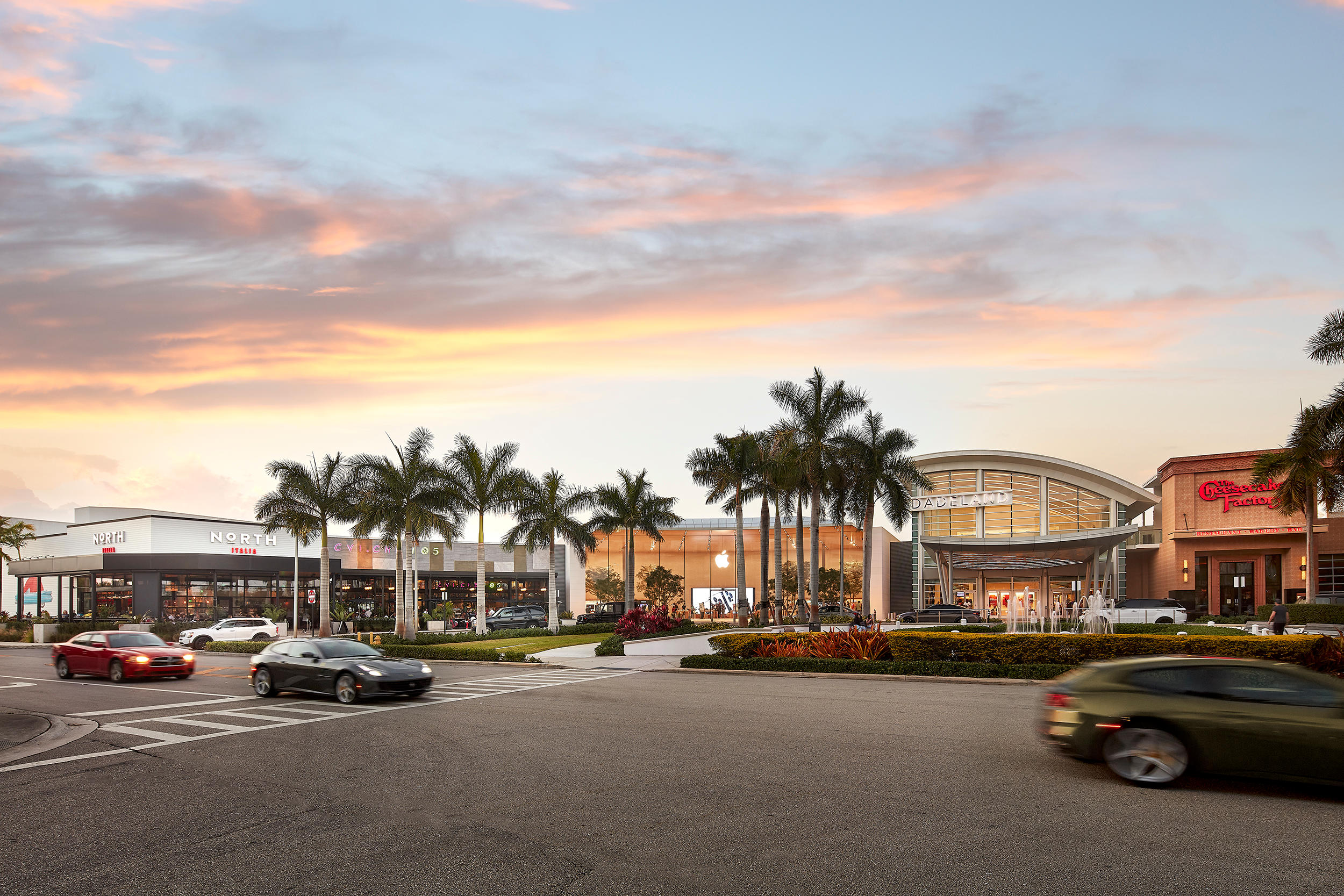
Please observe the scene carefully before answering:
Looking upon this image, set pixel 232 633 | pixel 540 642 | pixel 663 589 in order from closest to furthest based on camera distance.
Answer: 1. pixel 540 642
2. pixel 232 633
3. pixel 663 589

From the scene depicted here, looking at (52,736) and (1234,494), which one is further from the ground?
(1234,494)

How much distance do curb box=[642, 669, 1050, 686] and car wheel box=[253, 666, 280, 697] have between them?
34.1ft

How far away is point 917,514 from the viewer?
2987 inches

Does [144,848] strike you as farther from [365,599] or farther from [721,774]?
[365,599]

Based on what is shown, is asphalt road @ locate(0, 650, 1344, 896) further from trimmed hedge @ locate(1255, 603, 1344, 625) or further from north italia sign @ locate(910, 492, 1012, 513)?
north italia sign @ locate(910, 492, 1012, 513)

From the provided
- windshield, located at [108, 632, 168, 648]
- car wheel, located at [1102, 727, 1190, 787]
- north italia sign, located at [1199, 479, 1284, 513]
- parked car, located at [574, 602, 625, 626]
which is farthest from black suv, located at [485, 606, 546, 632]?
car wheel, located at [1102, 727, 1190, 787]

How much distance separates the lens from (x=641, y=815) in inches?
343

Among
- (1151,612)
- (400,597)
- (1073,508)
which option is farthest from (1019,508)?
Result: (400,597)

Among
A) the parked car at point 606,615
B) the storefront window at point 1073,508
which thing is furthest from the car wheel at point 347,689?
the storefront window at point 1073,508

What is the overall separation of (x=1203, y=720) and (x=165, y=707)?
18964mm

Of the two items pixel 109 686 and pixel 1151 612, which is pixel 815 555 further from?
pixel 109 686

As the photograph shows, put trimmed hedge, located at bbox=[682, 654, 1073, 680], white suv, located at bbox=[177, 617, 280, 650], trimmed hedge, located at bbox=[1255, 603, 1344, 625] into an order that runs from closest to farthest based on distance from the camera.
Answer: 1. trimmed hedge, located at bbox=[682, 654, 1073, 680]
2. white suv, located at bbox=[177, 617, 280, 650]
3. trimmed hedge, located at bbox=[1255, 603, 1344, 625]

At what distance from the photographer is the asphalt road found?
6.81 metres

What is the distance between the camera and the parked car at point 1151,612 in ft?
161
